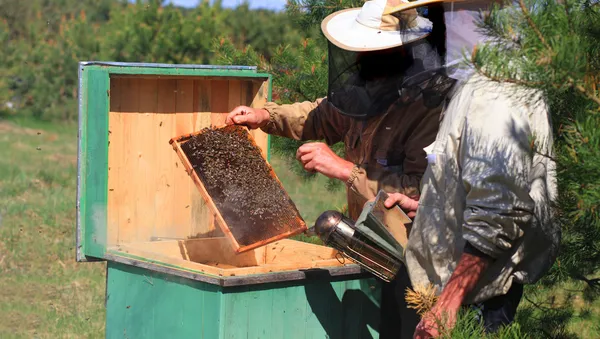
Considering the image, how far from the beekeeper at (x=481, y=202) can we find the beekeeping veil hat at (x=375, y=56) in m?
0.29

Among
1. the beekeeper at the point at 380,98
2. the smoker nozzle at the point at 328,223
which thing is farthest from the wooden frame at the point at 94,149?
the smoker nozzle at the point at 328,223

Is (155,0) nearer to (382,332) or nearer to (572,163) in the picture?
(382,332)

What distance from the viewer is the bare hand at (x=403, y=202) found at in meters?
2.67

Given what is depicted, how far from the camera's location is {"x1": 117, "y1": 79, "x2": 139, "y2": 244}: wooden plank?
370cm

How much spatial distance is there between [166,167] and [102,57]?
959 cm

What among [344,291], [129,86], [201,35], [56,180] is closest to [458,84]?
[344,291]

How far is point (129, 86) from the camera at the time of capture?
3730 mm

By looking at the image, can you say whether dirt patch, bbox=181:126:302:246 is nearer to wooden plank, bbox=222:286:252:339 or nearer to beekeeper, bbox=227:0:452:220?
wooden plank, bbox=222:286:252:339

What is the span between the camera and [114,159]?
143 inches

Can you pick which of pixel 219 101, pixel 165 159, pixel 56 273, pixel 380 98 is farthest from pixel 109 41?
pixel 380 98

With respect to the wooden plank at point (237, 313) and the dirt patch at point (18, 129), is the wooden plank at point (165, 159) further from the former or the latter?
the dirt patch at point (18, 129)

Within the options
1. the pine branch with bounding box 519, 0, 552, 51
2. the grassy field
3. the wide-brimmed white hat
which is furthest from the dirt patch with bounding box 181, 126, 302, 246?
the pine branch with bounding box 519, 0, 552, 51

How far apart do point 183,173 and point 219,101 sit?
1.35 ft

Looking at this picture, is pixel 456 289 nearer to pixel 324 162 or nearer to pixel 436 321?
pixel 436 321
